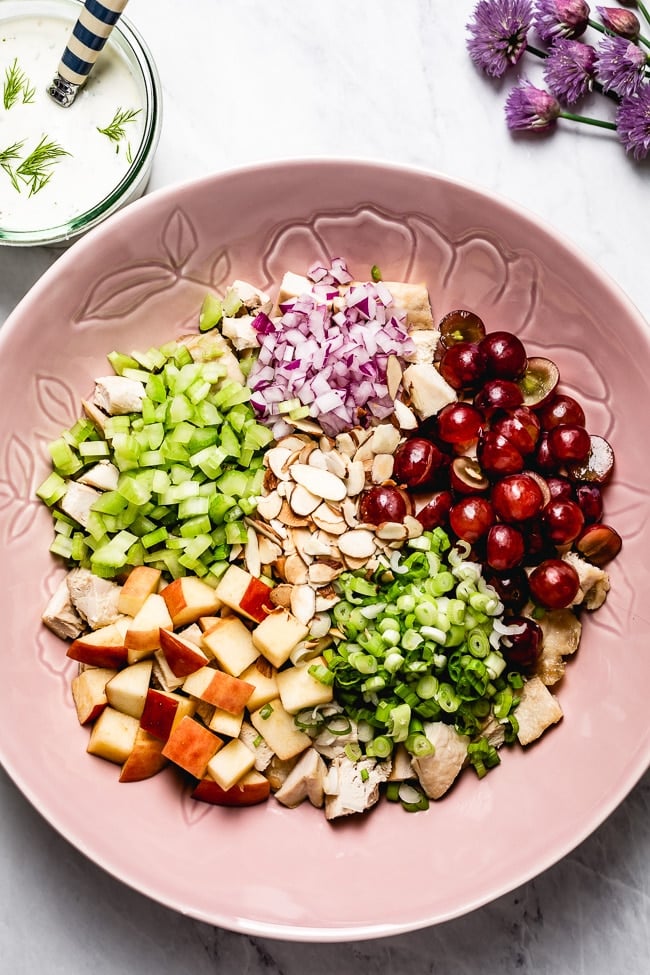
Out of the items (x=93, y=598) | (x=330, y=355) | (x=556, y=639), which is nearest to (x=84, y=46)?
(x=330, y=355)

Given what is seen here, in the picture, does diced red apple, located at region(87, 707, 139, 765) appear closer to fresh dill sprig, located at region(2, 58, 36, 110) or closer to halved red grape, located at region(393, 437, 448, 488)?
halved red grape, located at region(393, 437, 448, 488)

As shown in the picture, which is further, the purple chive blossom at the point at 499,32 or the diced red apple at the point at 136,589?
the purple chive blossom at the point at 499,32

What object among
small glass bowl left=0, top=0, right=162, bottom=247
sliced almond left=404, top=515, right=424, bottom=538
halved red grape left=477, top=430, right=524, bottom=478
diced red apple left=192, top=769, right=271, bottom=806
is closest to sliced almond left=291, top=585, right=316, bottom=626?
sliced almond left=404, top=515, right=424, bottom=538

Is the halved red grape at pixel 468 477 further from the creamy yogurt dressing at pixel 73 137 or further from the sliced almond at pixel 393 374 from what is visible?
the creamy yogurt dressing at pixel 73 137

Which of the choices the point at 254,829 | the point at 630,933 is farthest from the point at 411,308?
the point at 630,933

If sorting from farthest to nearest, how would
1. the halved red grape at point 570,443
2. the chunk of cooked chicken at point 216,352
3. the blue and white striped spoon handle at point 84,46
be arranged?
the chunk of cooked chicken at point 216,352
the halved red grape at point 570,443
the blue and white striped spoon handle at point 84,46

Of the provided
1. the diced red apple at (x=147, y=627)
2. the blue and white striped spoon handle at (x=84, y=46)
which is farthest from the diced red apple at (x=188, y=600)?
the blue and white striped spoon handle at (x=84, y=46)

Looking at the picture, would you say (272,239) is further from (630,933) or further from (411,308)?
(630,933)
